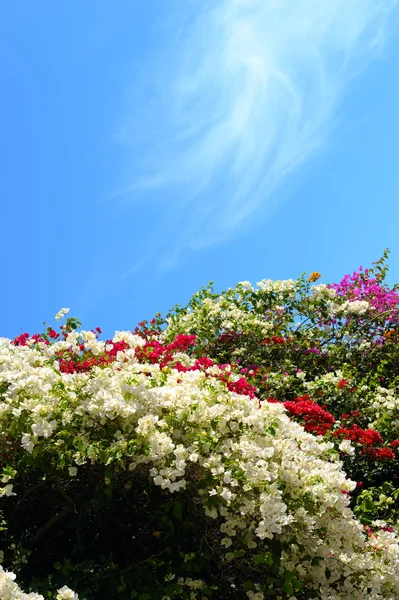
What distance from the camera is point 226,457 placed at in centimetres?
484

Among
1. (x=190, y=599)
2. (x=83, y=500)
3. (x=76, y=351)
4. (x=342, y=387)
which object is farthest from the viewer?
(x=342, y=387)

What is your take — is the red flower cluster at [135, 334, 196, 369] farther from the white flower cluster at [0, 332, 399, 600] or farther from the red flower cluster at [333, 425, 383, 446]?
the white flower cluster at [0, 332, 399, 600]

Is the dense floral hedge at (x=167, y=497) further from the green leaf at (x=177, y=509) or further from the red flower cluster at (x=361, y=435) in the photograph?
the red flower cluster at (x=361, y=435)

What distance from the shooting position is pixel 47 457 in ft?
15.9

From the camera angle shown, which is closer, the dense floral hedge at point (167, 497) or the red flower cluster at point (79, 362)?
the dense floral hedge at point (167, 497)

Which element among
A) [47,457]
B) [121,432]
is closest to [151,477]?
[121,432]

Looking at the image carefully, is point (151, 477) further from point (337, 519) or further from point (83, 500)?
point (337, 519)

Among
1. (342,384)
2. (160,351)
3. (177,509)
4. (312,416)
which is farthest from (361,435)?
(177,509)

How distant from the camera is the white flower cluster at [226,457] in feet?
15.3

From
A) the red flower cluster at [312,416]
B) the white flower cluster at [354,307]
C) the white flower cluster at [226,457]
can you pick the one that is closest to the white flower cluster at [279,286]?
the white flower cluster at [354,307]

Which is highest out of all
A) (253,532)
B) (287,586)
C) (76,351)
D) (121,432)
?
(76,351)

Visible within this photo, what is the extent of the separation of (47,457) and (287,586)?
192 centimetres

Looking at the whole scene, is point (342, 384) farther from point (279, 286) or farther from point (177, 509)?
point (177, 509)

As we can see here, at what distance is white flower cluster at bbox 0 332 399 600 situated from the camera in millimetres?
4668
